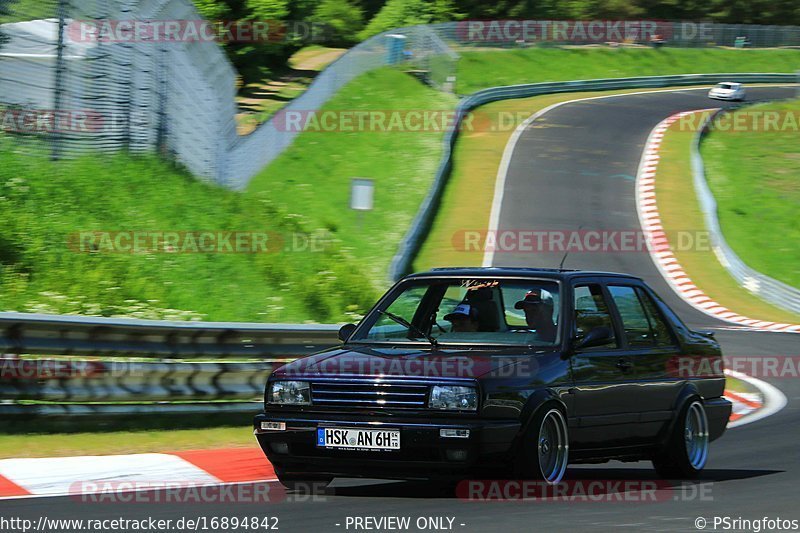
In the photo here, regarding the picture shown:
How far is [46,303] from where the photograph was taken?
548 inches

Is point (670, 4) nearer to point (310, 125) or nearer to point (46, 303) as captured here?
point (310, 125)

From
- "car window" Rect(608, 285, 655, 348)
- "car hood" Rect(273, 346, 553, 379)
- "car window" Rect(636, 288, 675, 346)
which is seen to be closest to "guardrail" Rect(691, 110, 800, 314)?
"car window" Rect(636, 288, 675, 346)

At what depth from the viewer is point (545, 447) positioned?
7668mm

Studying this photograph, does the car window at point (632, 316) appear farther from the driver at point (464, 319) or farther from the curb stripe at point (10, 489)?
the curb stripe at point (10, 489)

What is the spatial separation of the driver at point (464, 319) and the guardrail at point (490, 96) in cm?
1845

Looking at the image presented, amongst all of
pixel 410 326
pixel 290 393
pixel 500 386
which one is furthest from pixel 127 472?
pixel 500 386

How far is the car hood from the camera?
7.48 metres

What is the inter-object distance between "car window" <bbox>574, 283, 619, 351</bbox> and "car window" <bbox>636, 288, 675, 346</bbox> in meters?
0.57

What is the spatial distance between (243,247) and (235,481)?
10.8 m

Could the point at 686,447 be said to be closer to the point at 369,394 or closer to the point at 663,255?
the point at 369,394

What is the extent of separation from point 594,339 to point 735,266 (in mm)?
25290

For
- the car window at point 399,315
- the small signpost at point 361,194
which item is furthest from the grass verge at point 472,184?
the car window at point 399,315

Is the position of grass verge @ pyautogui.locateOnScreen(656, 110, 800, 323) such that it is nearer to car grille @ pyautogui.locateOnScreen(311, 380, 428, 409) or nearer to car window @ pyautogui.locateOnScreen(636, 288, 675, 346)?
car window @ pyautogui.locateOnScreen(636, 288, 675, 346)

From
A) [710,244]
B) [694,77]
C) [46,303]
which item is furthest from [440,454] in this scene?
[694,77]
